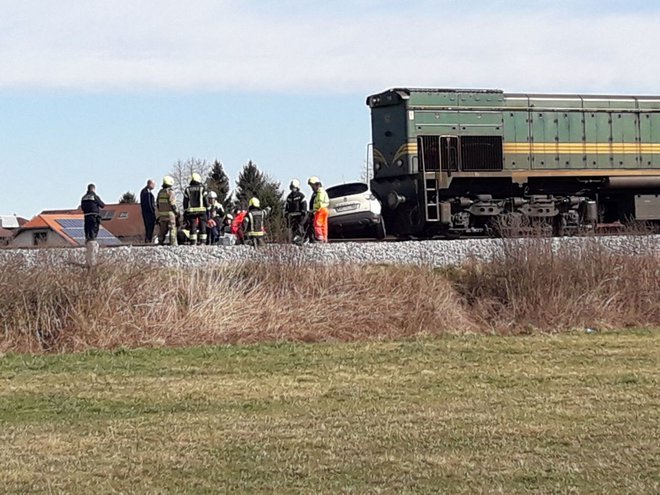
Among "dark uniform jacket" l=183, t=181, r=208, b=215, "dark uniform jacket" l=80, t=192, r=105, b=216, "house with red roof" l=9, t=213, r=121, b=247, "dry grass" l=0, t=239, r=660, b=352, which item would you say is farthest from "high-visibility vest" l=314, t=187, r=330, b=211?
"house with red roof" l=9, t=213, r=121, b=247

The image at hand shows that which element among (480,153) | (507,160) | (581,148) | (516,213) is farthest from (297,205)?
(581,148)

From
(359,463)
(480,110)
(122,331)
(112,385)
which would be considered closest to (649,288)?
(480,110)

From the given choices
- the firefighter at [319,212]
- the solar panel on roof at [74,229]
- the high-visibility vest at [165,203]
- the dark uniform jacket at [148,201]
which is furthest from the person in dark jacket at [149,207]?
the solar panel on roof at [74,229]

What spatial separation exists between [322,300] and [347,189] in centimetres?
750

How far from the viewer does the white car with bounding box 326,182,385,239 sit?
22734mm

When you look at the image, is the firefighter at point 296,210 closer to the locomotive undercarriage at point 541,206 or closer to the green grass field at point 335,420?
the locomotive undercarriage at point 541,206

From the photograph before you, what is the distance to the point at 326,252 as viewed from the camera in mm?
17641

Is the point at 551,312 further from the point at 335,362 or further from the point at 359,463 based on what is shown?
the point at 359,463

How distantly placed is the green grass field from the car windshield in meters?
8.99

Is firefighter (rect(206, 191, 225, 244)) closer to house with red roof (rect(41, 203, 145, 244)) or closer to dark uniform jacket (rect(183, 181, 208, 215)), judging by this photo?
dark uniform jacket (rect(183, 181, 208, 215))

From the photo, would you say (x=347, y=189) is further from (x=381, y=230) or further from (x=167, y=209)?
(x=167, y=209)

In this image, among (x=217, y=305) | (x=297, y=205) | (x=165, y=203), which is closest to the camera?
(x=217, y=305)

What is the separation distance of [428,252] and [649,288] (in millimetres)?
4164

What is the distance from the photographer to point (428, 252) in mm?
18562
